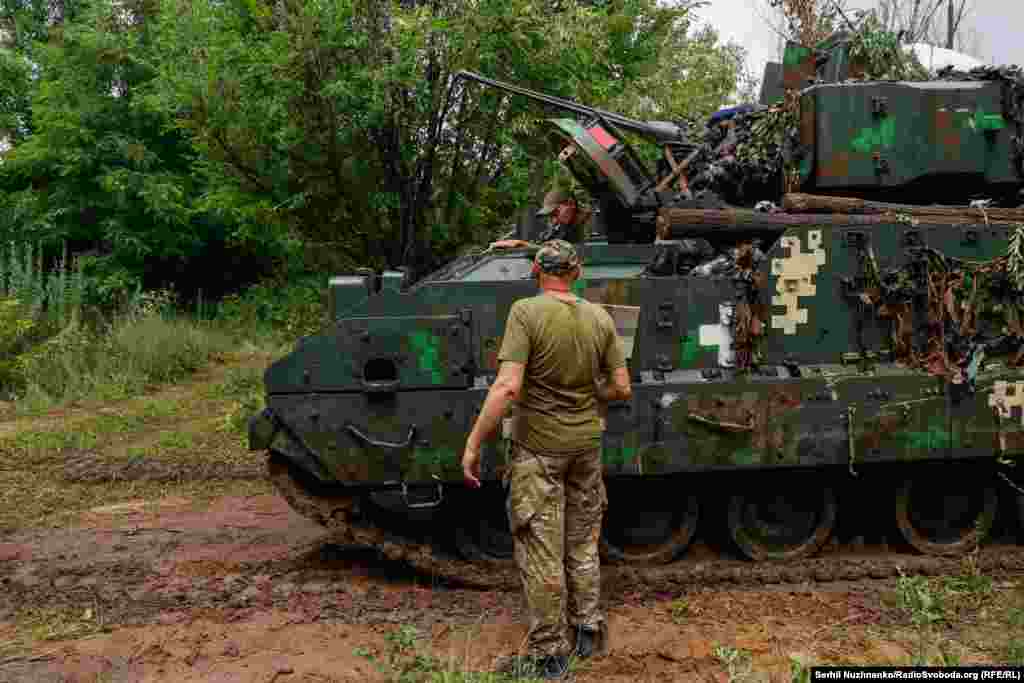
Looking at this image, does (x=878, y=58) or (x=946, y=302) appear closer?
(x=946, y=302)

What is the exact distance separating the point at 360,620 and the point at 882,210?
388cm

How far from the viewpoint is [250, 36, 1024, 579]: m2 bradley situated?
5.87 meters

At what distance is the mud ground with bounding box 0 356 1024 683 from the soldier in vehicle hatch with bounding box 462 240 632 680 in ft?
1.26

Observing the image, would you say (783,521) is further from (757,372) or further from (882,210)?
(882,210)

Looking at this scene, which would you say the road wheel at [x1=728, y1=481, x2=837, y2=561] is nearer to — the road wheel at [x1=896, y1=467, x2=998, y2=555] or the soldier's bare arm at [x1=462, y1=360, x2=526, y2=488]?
the road wheel at [x1=896, y1=467, x2=998, y2=555]

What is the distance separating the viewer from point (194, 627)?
5.45m

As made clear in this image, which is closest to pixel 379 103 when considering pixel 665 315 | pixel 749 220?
pixel 749 220

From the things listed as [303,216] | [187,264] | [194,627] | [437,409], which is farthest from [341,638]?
[187,264]

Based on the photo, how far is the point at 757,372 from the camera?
6.04 meters

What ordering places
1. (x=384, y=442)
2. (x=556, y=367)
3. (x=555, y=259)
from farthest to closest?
1. (x=384, y=442)
2. (x=555, y=259)
3. (x=556, y=367)

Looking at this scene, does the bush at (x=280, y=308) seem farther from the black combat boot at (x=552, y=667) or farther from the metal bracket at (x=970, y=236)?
the black combat boot at (x=552, y=667)

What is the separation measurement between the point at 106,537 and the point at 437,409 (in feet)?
10.2

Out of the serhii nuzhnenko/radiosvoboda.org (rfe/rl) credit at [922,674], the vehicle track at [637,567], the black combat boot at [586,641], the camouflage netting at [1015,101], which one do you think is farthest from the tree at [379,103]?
the serhii nuzhnenko/radiosvoboda.org (rfe/rl) credit at [922,674]

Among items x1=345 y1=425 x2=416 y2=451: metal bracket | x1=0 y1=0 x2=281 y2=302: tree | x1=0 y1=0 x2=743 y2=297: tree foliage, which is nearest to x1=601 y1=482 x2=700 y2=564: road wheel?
x1=345 y1=425 x2=416 y2=451: metal bracket
